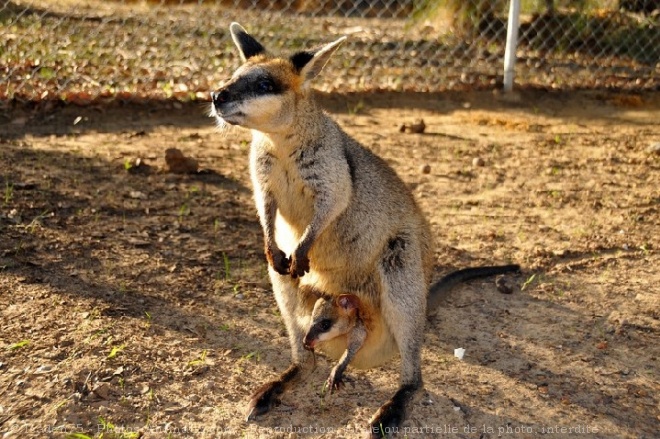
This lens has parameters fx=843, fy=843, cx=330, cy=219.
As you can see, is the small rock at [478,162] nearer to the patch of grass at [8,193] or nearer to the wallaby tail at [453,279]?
the wallaby tail at [453,279]

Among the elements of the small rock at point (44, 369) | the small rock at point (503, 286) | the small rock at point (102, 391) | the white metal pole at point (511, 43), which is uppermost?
the white metal pole at point (511, 43)

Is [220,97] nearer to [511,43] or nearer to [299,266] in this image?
[299,266]

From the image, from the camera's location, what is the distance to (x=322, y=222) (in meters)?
3.81

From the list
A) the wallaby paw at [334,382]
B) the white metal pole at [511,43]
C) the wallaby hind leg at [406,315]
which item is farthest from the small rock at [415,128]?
the wallaby paw at [334,382]

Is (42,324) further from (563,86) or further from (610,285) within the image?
(563,86)

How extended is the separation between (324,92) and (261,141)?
4.21 metres

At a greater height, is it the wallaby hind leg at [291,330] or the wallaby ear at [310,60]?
the wallaby ear at [310,60]

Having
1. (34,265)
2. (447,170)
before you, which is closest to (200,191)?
(34,265)

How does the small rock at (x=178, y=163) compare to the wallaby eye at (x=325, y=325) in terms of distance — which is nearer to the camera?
the wallaby eye at (x=325, y=325)

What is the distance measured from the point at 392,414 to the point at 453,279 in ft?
3.80

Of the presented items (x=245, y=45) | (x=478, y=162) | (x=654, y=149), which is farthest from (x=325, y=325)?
(x=654, y=149)

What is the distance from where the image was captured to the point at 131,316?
4.26 meters

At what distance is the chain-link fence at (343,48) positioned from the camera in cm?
788

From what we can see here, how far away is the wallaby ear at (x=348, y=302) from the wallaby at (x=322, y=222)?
53 millimetres
